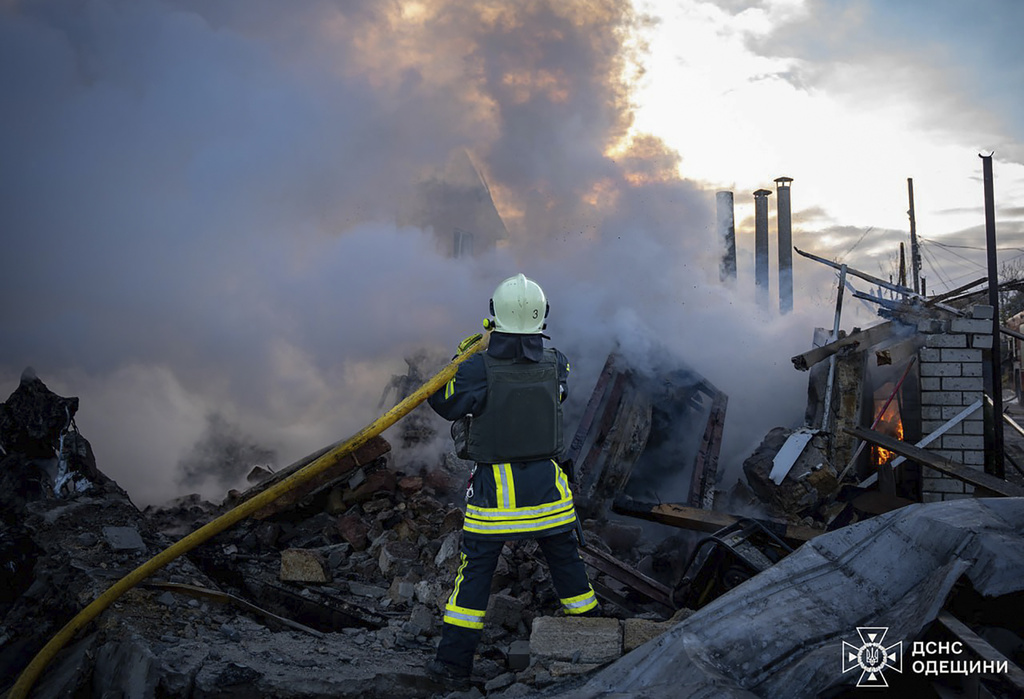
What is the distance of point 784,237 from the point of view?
677 inches

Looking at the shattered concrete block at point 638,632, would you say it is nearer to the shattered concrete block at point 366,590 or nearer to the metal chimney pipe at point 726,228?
the shattered concrete block at point 366,590

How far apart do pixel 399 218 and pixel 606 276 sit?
316 centimetres

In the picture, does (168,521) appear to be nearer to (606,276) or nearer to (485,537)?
(485,537)

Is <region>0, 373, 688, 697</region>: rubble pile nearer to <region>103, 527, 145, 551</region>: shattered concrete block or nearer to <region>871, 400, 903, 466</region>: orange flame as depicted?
<region>103, 527, 145, 551</region>: shattered concrete block

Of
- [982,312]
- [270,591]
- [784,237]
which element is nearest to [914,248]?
[784,237]

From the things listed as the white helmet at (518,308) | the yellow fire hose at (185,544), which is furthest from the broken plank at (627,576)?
the white helmet at (518,308)

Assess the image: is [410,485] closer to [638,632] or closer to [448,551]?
[448,551]

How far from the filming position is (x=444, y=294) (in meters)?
7.42

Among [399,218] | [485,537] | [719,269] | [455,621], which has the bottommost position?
[455,621]

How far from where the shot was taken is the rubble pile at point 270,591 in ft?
9.10

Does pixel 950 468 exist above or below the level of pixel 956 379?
below

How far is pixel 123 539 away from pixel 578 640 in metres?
2.93

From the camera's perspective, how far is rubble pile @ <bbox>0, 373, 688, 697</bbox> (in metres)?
2.77

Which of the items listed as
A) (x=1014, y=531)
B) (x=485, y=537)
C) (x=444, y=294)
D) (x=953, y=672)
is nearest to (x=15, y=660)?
(x=485, y=537)
